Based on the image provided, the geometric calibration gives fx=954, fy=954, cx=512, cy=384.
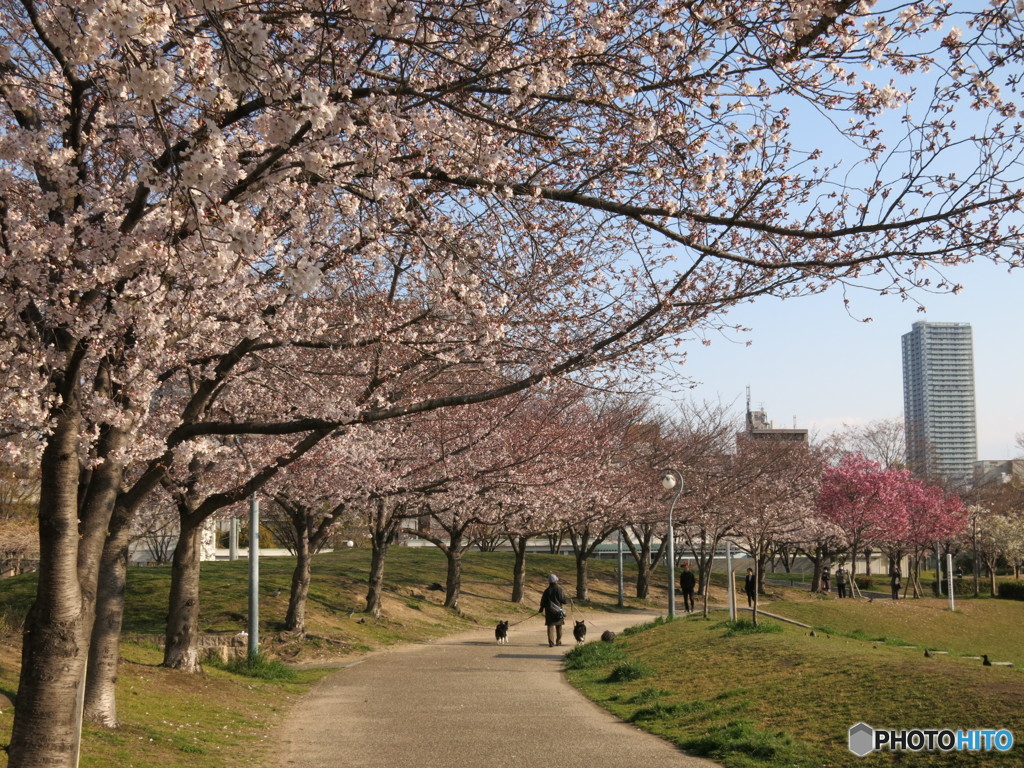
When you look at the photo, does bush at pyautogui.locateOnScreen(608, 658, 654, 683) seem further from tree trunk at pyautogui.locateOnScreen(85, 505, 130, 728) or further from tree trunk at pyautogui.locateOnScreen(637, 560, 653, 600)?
tree trunk at pyautogui.locateOnScreen(637, 560, 653, 600)

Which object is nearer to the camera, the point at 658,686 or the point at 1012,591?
the point at 658,686

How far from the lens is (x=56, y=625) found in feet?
22.0

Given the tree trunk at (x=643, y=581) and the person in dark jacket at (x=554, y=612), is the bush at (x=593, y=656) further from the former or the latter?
the tree trunk at (x=643, y=581)

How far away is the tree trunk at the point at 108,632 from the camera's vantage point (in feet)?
32.5

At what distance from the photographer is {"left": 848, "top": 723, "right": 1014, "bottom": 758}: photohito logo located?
8156 millimetres

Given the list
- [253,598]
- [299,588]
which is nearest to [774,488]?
[299,588]

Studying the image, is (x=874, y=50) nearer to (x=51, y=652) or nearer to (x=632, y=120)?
(x=632, y=120)

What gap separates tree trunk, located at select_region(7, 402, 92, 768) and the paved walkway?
120 inches

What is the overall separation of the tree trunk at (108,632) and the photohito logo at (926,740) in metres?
7.49

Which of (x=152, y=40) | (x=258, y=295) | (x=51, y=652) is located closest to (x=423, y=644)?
(x=258, y=295)

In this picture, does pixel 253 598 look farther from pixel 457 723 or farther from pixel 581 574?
pixel 581 574

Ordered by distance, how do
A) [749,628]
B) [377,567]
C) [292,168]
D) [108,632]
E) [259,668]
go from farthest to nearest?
[377,567], [749,628], [259,668], [108,632], [292,168]

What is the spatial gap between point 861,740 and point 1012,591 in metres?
41.7

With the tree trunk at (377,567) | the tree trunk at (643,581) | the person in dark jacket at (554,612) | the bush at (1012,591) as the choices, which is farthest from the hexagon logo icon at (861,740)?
the bush at (1012,591)
